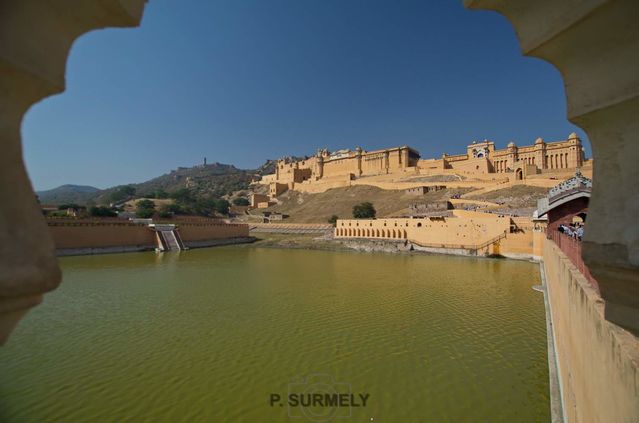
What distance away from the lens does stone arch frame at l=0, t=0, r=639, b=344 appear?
1302 millimetres

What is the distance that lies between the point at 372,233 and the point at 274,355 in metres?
33.1

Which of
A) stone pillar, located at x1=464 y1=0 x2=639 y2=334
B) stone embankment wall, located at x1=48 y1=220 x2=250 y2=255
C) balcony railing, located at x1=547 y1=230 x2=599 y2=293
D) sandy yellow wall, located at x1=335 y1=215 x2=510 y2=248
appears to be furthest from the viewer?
stone embankment wall, located at x1=48 y1=220 x2=250 y2=255

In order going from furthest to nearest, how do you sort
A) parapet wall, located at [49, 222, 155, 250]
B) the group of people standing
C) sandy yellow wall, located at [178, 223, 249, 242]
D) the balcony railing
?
sandy yellow wall, located at [178, 223, 249, 242] < parapet wall, located at [49, 222, 155, 250] < the group of people standing < the balcony railing

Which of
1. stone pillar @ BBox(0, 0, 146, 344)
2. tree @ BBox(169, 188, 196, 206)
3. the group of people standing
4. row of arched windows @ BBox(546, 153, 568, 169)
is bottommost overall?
the group of people standing

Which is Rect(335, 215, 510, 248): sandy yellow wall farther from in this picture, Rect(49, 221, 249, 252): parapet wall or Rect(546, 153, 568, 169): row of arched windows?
Rect(546, 153, 568, 169): row of arched windows

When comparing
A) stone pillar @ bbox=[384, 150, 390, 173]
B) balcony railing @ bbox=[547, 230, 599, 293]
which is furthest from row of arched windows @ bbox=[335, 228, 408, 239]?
stone pillar @ bbox=[384, 150, 390, 173]

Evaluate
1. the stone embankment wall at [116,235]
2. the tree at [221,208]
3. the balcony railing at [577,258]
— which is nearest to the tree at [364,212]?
the stone embankment wall at [116,235]

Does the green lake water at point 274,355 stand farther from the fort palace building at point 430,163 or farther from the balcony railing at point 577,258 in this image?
the fort palace building at point 430,163

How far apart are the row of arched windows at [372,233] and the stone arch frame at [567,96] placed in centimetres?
3605

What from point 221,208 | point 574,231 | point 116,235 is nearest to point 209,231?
point 116,235

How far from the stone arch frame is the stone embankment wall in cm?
3437

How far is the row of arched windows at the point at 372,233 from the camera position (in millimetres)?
37469

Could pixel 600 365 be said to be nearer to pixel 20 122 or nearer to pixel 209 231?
pixel 20 122

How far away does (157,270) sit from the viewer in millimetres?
23578
